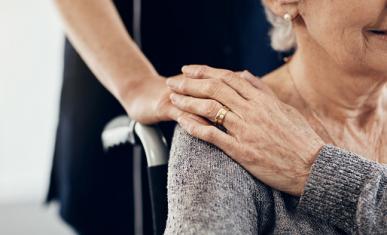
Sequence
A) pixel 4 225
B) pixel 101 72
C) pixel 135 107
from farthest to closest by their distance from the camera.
A: pixel 4 225, pixel 101 72, pixel 135 107

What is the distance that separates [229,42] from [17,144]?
2.59 m

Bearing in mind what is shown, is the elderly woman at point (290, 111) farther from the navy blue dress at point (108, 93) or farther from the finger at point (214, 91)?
the navy blue dress at point (108, 93)

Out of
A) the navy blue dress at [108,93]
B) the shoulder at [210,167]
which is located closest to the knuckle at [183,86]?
the shoulder at [210,167]

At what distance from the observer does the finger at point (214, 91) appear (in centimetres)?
110

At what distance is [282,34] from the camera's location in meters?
1.44

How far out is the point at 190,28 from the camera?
167cm

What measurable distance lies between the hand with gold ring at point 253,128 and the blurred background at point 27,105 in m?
2.71

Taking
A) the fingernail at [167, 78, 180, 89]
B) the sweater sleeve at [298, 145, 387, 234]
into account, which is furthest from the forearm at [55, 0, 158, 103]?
the sweater sleeve at [298, 145, 387, 234]

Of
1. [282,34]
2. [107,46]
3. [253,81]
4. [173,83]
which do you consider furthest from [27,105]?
[253,81]

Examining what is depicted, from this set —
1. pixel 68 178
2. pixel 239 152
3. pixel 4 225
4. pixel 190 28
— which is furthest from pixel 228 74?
pixel 4 225

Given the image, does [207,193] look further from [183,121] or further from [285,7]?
[285,7]

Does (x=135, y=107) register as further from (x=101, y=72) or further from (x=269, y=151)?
(x=269, y=151)

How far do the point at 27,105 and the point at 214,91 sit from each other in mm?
2993

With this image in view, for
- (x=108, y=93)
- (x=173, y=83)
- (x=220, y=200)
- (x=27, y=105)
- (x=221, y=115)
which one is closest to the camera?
(x=220, y=200)
